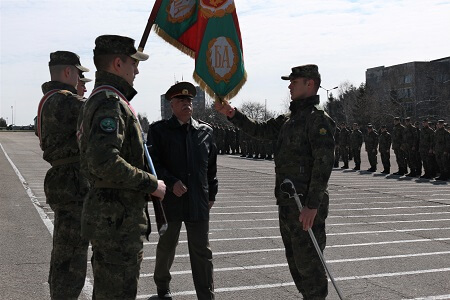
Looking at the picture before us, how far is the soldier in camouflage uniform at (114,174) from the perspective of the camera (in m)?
3.39

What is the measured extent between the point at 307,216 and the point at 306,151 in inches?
22.3

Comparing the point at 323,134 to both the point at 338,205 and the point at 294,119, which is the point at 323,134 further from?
the point at 338,205

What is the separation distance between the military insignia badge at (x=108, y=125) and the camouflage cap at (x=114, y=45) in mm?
522

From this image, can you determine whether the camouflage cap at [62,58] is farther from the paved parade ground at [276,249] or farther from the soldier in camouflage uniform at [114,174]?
the paved parade ground at [276,249]

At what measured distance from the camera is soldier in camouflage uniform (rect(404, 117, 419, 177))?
20.6 meters

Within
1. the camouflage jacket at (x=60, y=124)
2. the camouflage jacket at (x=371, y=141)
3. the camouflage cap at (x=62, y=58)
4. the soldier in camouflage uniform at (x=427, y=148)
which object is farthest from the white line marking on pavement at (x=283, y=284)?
the camouflage jacket at (x=371, y=141)

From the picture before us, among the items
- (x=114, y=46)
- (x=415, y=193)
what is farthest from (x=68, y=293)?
(x=415, y=193)

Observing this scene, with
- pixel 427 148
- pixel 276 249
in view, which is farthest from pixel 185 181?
pixel 427 148

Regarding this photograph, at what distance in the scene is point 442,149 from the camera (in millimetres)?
18766

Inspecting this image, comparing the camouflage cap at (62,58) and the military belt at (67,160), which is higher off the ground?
the camouflage cap at (62,58)

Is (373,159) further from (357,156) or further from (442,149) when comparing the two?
(442,149)

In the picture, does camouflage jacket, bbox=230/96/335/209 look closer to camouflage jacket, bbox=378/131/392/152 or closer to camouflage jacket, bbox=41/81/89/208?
camouflage jacket, bbox=41/81/89/208

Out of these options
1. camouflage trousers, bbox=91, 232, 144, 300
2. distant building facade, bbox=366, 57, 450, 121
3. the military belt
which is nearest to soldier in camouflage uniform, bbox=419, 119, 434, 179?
the military belt

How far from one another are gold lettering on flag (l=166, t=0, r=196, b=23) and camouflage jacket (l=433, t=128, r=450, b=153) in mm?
14999
